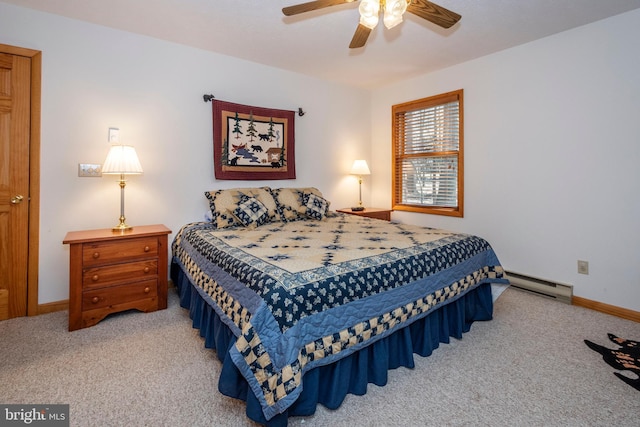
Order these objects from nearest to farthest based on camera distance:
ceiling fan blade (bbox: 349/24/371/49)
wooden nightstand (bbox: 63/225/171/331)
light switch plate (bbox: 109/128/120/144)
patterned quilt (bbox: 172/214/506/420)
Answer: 1. patterned quilt (bbox: 172/214/506/420)
2. ceiling fan blade (bbox: 349/24/371/49)
3. wooden nightstand (bbox: 63/225/171/331)
4. light switch plate (bbox: 109/128/120/144)

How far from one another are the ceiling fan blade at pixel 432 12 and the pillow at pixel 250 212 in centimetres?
196

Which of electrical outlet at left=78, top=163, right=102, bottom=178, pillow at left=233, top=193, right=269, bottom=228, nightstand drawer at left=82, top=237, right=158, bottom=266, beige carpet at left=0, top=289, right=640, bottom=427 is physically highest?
electrical outlet at left=78, top=163, right=102, bottom=178

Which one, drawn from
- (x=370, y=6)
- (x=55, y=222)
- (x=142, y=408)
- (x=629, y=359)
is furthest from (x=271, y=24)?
(x=629, y=359)

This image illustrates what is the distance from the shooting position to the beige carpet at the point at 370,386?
58.2 inches

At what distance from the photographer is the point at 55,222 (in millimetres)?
2623

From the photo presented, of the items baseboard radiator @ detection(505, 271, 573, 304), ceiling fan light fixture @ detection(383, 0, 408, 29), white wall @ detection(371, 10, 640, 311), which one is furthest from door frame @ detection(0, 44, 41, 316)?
baseboard radiator @ detection(505, 271, 573, 304)

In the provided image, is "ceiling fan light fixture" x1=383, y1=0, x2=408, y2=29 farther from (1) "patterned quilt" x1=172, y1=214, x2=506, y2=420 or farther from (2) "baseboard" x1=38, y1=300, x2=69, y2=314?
(2) "baseboard" x1=38, y1=300, x2=69, y2=314

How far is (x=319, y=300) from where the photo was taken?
1.46m

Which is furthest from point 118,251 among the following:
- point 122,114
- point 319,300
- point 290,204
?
point 319,300

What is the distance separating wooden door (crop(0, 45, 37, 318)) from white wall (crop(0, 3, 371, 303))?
4.0 inches

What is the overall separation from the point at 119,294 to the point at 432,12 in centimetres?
298

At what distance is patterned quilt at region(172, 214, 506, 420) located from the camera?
1.31m

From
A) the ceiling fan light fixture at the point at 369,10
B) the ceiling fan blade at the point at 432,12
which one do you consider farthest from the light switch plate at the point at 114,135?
the ceiling fan blade at the point at 432,12

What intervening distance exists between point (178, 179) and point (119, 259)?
1.00m
